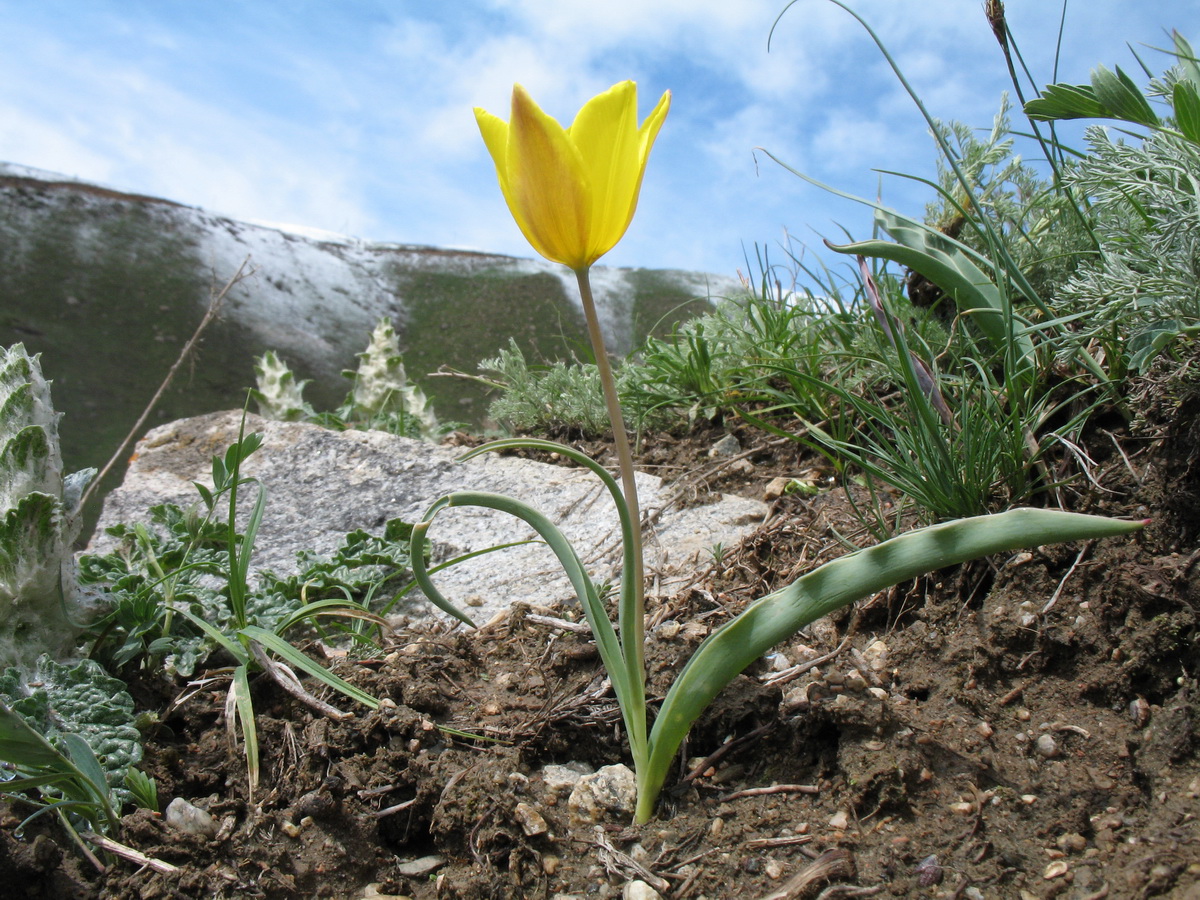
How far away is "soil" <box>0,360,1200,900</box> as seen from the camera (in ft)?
3.38

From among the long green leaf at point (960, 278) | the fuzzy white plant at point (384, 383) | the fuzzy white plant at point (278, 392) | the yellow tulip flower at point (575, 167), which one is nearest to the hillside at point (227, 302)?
the fuzzy white plant at point (384, 383)

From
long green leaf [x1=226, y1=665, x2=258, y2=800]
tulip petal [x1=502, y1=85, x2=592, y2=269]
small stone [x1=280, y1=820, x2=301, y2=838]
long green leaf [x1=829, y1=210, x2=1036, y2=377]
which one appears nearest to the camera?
tulip petal [x1=502, y1=85, x2=592, y2=269]

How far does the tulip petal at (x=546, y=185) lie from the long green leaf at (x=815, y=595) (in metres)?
0.57

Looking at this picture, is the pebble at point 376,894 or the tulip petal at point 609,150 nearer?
the tulip petal at point 609,150

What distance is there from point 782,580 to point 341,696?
1.01m

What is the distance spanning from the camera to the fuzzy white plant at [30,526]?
4.71 feet

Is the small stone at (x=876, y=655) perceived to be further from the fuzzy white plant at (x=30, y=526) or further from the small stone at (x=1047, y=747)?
the fuzzy white plant at (x=30, y=526)

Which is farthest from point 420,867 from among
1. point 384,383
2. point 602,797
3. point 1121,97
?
point 384,383

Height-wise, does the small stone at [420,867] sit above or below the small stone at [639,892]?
below

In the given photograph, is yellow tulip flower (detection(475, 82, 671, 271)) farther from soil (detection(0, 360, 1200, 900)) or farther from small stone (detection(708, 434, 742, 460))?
small stone (detection(708, 434, 742, 460))

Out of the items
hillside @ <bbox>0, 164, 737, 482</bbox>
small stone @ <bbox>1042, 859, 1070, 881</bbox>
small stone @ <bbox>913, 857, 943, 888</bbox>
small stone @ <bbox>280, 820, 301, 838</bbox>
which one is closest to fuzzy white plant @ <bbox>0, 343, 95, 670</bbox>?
small stone @ <bbox>280, 820, 301, 838</bbox>

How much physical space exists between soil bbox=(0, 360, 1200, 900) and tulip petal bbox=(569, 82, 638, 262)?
85 centimetres

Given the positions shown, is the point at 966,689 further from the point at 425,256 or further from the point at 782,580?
the point at 425,256

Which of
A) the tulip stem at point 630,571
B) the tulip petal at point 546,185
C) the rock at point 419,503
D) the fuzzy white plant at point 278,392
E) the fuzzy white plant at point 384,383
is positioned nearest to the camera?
the tulip petal at point 546,185
